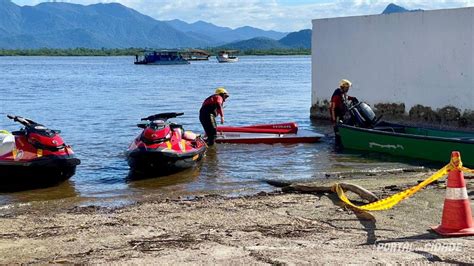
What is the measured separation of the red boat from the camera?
1802cm

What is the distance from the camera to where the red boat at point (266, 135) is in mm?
18016

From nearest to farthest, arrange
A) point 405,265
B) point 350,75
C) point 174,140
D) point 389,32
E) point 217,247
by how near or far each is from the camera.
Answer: point 405,265 < point 217,247 < point 174,140 < point 389,32 < point 350,75

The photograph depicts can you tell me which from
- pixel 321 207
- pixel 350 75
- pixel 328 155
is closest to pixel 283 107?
pixel 350 75

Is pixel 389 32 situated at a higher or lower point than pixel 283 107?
higher

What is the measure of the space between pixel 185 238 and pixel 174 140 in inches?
236

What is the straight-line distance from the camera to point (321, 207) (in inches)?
360

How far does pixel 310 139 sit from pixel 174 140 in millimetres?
5607

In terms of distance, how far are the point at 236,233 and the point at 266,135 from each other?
434 inches

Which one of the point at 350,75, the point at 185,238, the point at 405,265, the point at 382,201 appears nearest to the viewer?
the point at 405,265

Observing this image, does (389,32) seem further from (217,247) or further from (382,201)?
(217,247)

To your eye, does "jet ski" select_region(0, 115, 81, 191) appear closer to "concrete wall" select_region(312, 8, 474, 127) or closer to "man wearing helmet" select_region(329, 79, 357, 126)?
"man wearing helmet" select_region(329, 79, 357, 126)

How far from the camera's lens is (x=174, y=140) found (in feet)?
44.3

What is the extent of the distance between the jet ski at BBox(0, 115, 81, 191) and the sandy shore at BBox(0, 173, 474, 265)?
68.2 inches

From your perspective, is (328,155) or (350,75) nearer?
(328,155)
